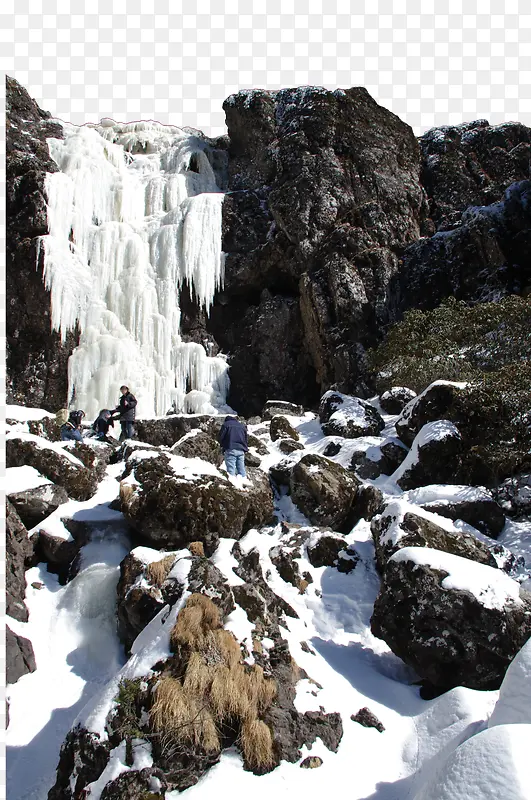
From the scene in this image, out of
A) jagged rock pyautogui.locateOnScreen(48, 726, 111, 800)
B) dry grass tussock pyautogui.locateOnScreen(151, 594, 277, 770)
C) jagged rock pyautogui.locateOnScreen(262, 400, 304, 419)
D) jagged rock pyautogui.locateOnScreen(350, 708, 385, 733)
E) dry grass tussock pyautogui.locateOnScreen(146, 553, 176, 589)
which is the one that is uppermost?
jagged rock pyautogui.locateOnScreen(262, 400, 304, 419)

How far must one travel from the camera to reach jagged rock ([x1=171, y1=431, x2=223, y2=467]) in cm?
1112

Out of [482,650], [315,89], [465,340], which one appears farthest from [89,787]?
[315,89]

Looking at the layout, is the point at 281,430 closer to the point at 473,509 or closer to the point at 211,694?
the point at 473,509

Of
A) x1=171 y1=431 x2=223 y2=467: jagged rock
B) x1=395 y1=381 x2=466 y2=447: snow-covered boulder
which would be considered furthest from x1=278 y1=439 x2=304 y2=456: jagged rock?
x1=395 y1=381 x2=466 y2=447: snow-covered boulder

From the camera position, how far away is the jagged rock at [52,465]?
994cm

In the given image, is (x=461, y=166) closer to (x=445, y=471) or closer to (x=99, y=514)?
(x=445, y=471)

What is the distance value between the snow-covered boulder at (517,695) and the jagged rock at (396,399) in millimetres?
11722

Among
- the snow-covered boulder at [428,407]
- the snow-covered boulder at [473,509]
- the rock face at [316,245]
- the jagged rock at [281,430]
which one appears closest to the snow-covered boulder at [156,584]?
the snow-covered boulder at [473,509]

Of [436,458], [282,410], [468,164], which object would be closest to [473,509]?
[436,458]

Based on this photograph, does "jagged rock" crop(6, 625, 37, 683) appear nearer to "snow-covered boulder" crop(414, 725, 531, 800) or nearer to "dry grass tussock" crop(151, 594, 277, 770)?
"dry grass tussock" crop(151, 594, 277, 770)

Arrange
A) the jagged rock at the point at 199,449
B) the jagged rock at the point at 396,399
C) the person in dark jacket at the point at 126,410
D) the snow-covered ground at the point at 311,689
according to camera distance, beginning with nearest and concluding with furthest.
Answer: the snow-covered ground at the point at 311,689 → the jagged rock at the point at 199,449 → the person in dark jacket at the point at 126,410 → the jagged rock at the point at 396,399

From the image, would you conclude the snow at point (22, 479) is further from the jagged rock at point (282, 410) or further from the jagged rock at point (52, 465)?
the jagged rock at point (282, 410)

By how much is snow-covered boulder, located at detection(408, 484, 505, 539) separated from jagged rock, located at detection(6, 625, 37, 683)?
5849 millimetres

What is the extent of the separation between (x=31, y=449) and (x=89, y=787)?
21.7 ft
